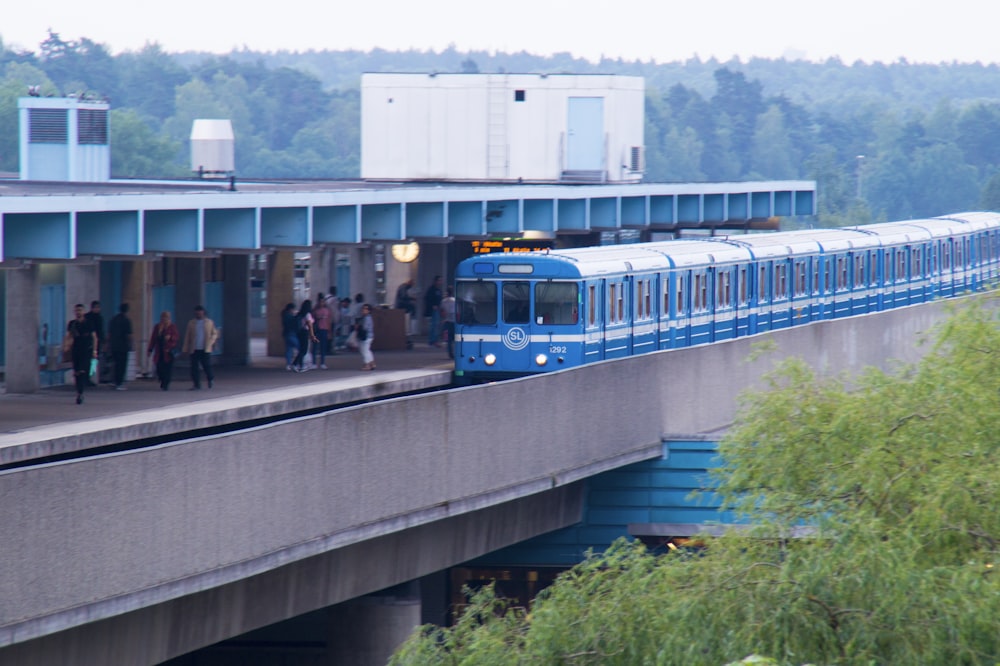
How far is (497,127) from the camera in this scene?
170 ft

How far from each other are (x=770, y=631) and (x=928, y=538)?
1708 mm

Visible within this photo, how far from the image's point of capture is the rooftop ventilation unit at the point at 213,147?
5250 cm

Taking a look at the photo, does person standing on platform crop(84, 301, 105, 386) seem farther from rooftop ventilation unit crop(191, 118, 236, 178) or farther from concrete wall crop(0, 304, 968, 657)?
rooftop ventilation unit crop(191, 118, 236, 178)

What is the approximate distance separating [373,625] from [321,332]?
13.5m

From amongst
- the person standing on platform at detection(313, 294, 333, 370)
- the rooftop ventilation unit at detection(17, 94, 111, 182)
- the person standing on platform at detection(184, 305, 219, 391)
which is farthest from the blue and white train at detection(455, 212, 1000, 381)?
the rooftop ventilation unit at detection(17, 94, 111, 182)

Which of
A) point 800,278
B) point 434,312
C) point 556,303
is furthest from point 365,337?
point 800,278

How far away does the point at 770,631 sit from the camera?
38.3 ft

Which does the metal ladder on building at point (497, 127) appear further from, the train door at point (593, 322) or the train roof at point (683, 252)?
the train door at point (593, 322)

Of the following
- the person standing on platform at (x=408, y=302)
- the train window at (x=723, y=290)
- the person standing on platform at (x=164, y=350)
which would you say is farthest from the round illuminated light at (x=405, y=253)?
the person standing on platform at (x=164, y=350)

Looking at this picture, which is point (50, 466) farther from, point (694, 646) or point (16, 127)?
point (16, 127)

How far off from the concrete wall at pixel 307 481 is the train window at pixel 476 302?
512 centimetres

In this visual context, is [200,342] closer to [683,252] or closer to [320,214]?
[320,214]

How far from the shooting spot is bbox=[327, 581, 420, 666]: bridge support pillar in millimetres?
19188

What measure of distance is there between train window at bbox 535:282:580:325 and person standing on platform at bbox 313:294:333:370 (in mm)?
5480
